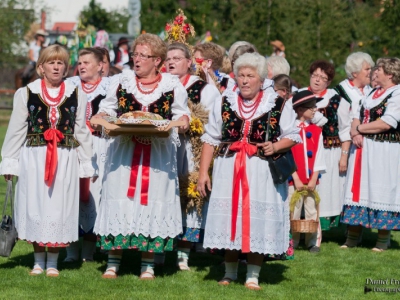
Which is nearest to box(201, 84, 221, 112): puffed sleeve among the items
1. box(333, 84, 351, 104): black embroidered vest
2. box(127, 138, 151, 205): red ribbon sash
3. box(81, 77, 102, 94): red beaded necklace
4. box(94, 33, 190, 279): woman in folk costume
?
box(94, 33, 190, 279): woman in folk costume

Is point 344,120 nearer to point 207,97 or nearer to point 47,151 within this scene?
point 207,97

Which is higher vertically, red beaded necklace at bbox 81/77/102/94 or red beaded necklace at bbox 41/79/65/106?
red beaded necklace at bbox 81/77/102/94

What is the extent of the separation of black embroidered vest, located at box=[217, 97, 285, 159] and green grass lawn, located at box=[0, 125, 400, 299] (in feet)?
3.91

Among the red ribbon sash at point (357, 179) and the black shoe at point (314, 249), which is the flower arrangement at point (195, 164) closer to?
the black shoe at point (314, 249)

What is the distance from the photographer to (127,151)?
27.2 feet

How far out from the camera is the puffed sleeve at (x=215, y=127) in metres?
8.16

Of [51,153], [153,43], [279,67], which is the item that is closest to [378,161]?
[279,67]

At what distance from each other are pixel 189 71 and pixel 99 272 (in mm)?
2102

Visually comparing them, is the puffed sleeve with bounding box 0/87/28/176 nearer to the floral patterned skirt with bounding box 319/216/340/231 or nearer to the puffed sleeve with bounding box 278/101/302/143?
the puffed sleeve with bounding box 278/101/302/143

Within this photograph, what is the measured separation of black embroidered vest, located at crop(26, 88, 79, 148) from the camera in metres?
8.38

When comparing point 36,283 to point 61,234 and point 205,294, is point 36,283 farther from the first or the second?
point 205,294

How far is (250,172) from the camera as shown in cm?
800

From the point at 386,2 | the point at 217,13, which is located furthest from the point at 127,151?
the point at 217,13

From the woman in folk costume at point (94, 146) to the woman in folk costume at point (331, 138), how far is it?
254 cm
